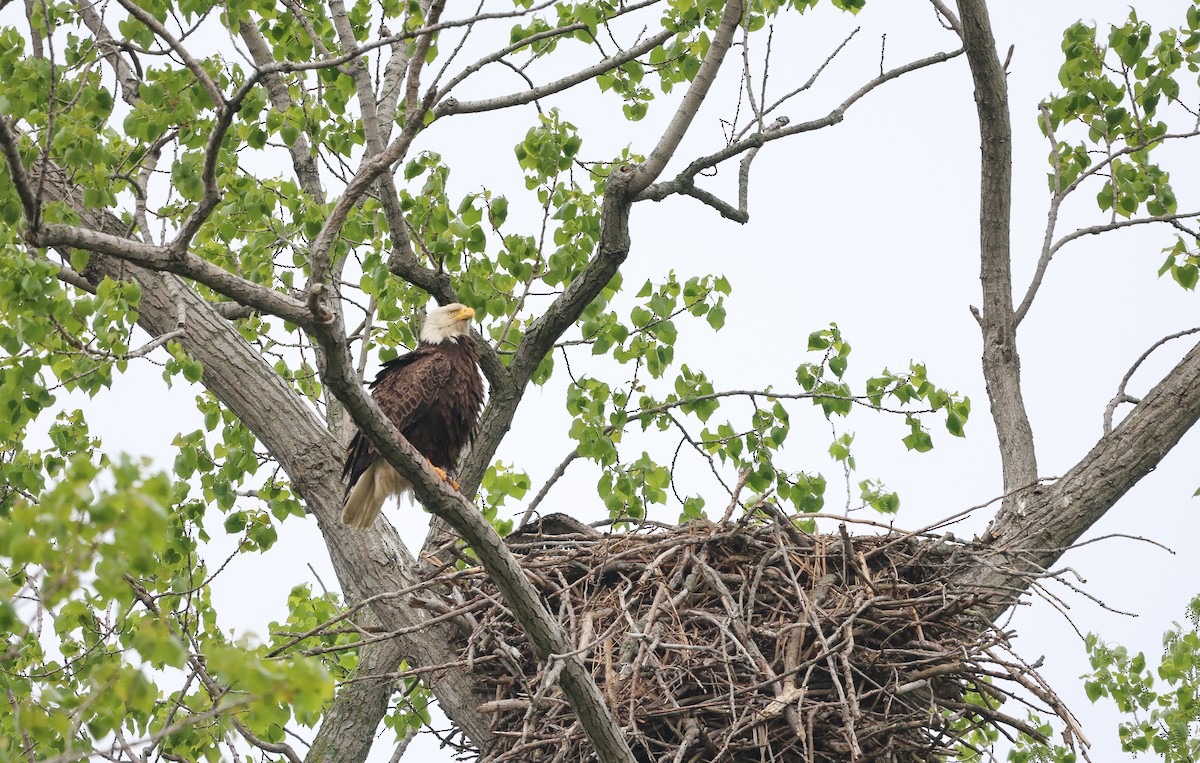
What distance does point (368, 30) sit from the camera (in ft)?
26.6

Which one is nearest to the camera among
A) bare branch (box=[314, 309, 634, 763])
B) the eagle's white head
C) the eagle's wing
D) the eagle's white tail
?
bare branch (box=[314, 309, 634, 763])

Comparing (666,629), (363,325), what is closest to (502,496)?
(363,325)

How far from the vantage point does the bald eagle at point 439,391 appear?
21.2 feet

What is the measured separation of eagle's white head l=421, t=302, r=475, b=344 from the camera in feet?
22.3

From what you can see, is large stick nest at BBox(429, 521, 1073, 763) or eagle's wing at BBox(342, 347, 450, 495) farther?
eagle's wing at BBox(342, 347, 450, 495)

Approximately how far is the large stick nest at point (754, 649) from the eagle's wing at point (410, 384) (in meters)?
1.25

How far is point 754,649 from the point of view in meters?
4.70

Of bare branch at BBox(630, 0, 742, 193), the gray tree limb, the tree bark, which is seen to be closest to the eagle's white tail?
the tree bark

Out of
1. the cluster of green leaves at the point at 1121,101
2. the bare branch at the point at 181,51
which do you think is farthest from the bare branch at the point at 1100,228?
the bare branch at the point at 181,51

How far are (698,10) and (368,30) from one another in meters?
2.08

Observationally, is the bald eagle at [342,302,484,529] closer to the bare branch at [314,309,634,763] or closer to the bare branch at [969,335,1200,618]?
the bare branch at [314,309,634,763]

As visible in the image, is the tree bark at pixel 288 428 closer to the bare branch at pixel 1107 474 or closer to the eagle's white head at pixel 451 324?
the eagle's white head at pixel 451 324

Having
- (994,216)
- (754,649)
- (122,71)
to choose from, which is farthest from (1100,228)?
(122,71)

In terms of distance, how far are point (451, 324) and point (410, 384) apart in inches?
19.3
